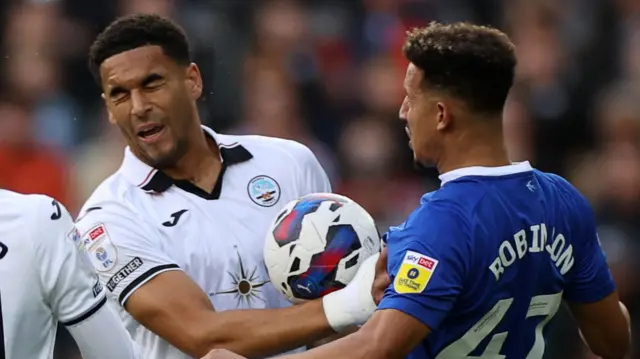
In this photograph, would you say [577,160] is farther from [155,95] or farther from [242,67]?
[155,95]

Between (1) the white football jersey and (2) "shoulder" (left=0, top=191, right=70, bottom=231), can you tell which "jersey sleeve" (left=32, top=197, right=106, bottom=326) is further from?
(1) the white football jersey

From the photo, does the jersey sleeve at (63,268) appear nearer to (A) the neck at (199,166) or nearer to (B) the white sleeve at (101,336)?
(B) the white sleeve at (101,336)

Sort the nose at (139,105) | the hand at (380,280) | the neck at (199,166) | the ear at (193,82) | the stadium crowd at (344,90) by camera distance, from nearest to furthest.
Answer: the hand at (380,280)
the nose at (139,105)
the neck at (199,166)
the ear at (193,82)
the stadium crowd at (344,90)

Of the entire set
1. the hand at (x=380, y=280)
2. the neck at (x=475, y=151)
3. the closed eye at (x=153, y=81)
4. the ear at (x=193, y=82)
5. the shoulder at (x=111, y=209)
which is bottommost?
the hand at (x=380, y=280)

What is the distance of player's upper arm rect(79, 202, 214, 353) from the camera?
497 centimetres

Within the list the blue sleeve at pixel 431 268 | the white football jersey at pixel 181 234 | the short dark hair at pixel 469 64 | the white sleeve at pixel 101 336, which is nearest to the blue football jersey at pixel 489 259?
the blue sleeve at pixel 431 268

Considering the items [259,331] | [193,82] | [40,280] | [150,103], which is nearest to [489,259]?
[259,331]

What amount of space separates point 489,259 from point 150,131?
177 centimetres

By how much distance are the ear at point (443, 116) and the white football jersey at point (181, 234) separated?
116 centimetres

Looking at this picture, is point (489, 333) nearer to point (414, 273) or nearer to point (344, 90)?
point (414, 273)

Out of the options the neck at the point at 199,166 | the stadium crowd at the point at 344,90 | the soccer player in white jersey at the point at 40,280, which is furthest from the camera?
the stadium crowd at the point at 344,90

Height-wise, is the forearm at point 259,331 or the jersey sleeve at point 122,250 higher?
the jersey sleeve at point 122,250

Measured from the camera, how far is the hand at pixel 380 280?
4.48 m

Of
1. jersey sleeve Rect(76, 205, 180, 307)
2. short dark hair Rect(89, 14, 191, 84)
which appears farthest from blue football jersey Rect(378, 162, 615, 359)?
short dark hair Rect(89, 14, 191, 84)
